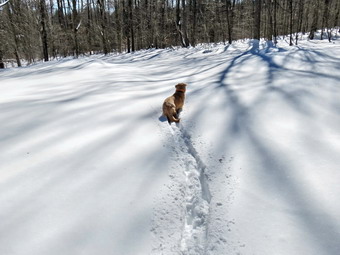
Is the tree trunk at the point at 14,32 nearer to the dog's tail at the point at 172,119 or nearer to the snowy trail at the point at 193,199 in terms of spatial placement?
the dog's tail at the point at 172,119

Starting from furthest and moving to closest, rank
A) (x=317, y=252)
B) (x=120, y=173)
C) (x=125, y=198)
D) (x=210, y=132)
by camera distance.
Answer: (x=210, y=132), (x=120, y=173), (x=125, y=198), (x=317, y=252)

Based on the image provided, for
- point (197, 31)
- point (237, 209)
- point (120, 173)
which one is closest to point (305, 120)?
point (237, 209)

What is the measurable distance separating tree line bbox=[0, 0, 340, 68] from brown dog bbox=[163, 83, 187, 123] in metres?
12.8

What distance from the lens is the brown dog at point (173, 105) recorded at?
2.95 meters

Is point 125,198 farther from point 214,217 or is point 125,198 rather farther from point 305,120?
point 305,120

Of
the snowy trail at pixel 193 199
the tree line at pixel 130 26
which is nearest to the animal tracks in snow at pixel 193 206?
the snowy trail at pixel 193 199

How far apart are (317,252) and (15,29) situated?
2034 centimetres

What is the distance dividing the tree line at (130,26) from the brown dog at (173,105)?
42.0ft

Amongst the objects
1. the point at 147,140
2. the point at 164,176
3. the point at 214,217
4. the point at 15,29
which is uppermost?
the point at 15,29

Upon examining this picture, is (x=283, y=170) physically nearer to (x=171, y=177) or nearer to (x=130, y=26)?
(x=171, y=177)

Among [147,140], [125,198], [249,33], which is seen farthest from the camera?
[249,33]

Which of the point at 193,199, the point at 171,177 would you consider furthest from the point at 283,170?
the point at 171,177

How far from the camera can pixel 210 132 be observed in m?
2.54

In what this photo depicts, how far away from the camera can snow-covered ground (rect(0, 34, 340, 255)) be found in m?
1.24
